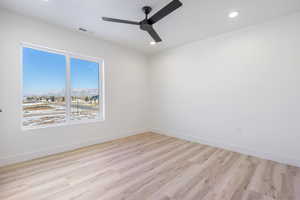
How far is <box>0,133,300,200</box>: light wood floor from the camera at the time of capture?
1609mm

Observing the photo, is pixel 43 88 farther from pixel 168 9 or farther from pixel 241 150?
pixel 241 150

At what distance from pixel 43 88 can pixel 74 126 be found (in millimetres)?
1016

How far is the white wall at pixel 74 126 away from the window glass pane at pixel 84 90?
0.27 meters

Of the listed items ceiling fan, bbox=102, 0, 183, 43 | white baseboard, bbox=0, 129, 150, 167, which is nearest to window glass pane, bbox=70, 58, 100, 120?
white baseboard, bbox=0, 129, 150, 167

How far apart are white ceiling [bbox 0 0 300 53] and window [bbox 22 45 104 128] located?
2.41 ft

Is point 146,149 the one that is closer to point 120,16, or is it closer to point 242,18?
point 120,16

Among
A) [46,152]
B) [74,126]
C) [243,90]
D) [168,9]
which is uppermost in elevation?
[168,9]

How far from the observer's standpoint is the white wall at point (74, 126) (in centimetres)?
229

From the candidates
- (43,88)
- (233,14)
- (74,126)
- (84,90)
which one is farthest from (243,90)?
(43,88)

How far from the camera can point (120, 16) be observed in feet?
8.08

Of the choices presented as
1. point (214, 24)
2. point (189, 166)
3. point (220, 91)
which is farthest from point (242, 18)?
point (189, 166)

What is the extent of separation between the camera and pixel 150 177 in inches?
76.9

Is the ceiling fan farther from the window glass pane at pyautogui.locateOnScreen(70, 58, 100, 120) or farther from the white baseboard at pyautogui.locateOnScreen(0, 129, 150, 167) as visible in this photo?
the white baseboard at pyautogui.locateOnScreen(0, 129, 150, 167)

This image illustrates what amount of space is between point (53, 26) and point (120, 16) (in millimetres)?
1473
